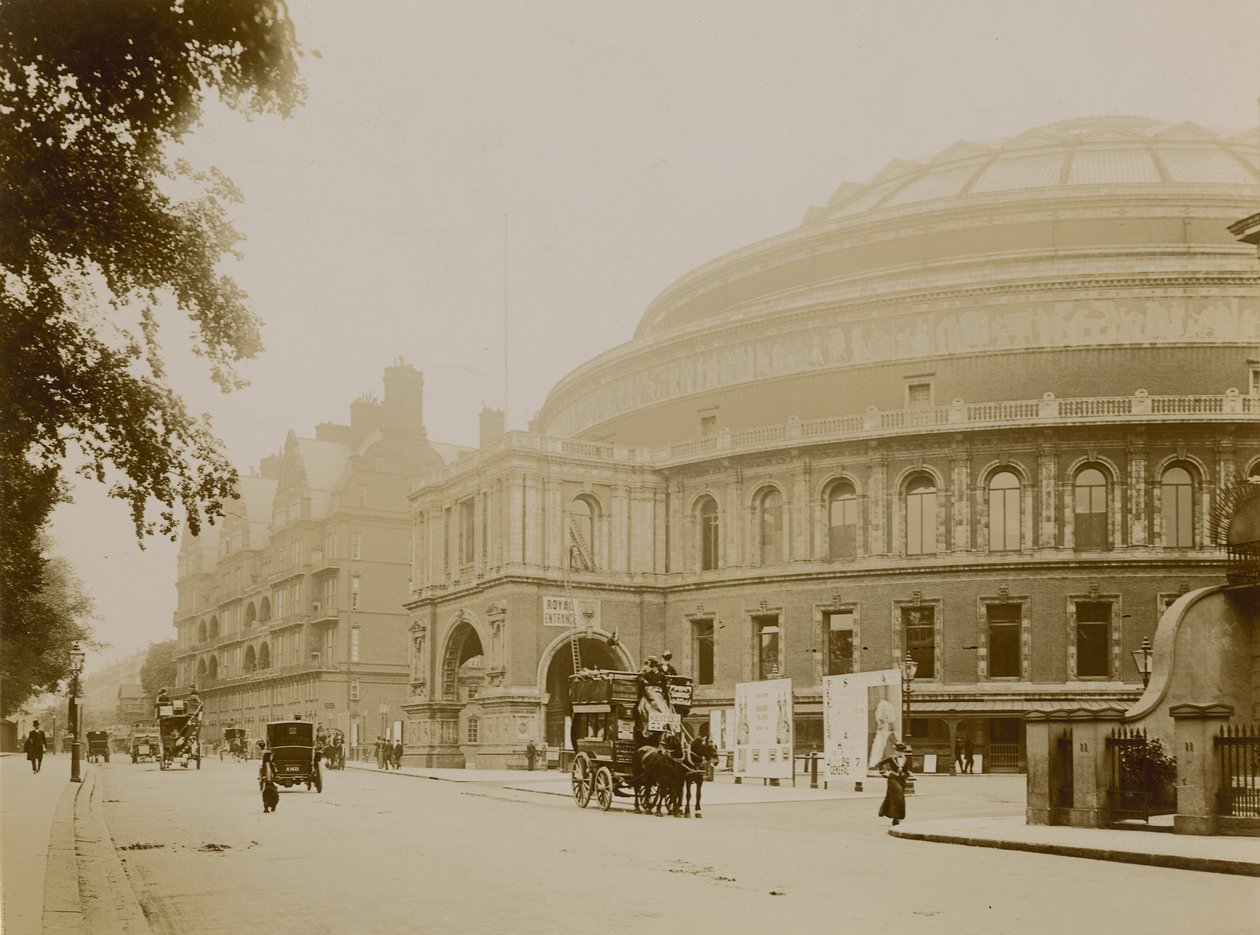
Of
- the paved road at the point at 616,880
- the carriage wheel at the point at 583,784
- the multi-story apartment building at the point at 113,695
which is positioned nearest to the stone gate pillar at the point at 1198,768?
the paved road at the point at 616,880

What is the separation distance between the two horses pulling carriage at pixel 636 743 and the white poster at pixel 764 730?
7.69m

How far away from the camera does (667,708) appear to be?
29.4 metres

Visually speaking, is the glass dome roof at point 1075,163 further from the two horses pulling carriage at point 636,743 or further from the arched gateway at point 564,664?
the two horses pulling carriage at point 636,743

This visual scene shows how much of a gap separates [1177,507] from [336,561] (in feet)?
158

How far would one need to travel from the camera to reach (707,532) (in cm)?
6053

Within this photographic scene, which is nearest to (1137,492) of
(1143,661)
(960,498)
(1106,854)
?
(960,498)

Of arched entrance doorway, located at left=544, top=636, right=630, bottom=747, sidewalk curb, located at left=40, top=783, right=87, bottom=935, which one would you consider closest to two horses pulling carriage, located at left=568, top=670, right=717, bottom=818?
sidewalk curb, located at left=40, top=783, right=87, bottom=935

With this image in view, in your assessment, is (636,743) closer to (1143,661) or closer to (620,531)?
(1143,661)

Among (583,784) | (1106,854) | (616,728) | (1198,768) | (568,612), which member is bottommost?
(583,784)

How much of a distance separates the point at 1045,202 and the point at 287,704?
180ft

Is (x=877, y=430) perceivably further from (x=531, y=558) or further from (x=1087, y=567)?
(x=531, y=558)

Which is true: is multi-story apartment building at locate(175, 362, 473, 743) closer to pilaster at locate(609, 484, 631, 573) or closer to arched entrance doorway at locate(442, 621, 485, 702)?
arched entrance doorway at locate(442, 621, 485, 702)

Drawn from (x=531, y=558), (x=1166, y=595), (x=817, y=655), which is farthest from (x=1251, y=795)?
(x=531, y=558)

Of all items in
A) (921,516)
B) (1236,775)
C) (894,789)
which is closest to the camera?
(1236,775)
